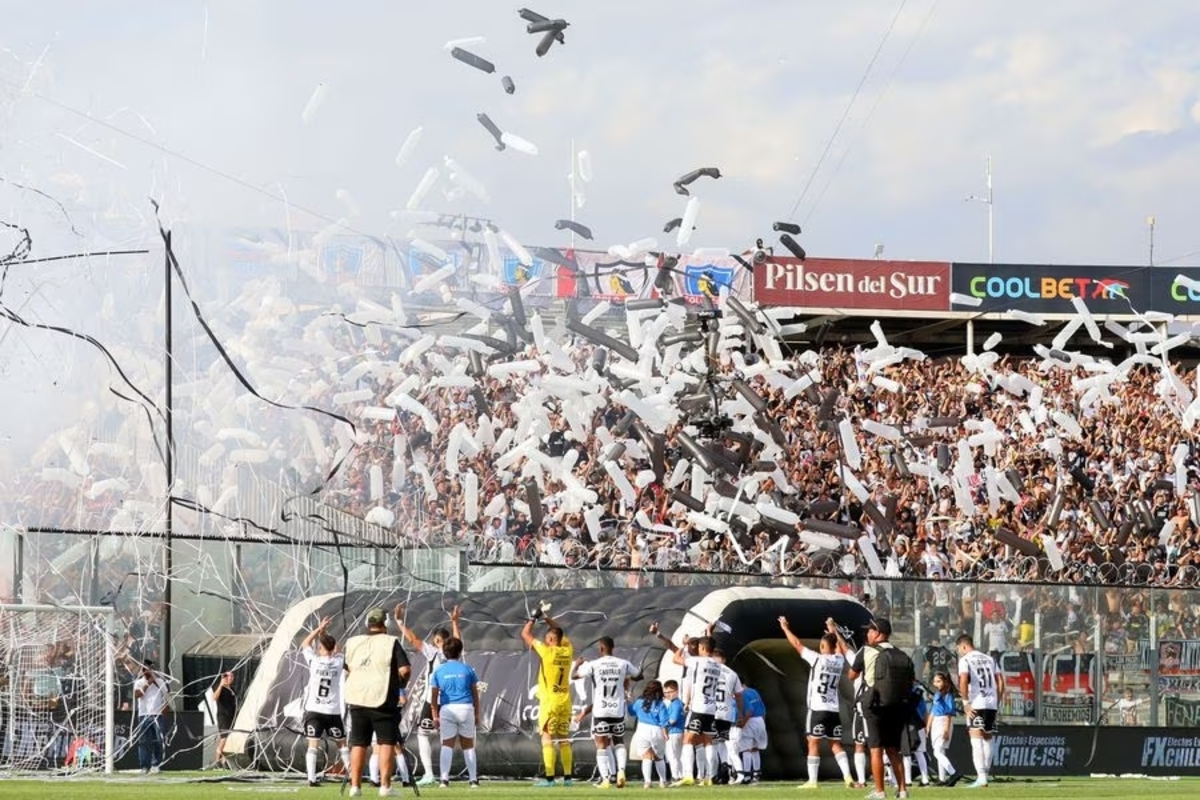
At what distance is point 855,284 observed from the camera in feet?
162

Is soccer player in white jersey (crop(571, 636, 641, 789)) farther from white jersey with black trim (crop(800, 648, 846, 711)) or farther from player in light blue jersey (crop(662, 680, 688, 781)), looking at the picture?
white jersey with black trim (crop(800, 648, 846, 711))

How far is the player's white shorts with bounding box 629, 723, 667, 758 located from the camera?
2047 centimetres

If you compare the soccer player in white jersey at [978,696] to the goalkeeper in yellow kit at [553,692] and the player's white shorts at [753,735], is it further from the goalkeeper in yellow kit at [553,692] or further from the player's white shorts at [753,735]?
the goalkeeper in yellow kit at [553,692]

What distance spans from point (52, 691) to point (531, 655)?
17.7 feet

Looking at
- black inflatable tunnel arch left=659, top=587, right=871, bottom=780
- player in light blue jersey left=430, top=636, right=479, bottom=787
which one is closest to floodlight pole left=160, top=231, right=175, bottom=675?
player in light blue jersey left=430, top=636, right=479, bottom=787

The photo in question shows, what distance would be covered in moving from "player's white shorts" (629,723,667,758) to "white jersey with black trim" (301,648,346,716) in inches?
124

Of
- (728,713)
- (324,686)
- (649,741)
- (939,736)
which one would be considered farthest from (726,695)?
(324,686)

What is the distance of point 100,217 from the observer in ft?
73.8

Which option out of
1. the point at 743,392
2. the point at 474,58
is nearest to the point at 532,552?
the point at 743,392

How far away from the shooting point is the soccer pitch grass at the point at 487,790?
17.3m

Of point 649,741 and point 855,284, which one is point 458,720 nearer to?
point 649,741

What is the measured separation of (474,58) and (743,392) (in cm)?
694

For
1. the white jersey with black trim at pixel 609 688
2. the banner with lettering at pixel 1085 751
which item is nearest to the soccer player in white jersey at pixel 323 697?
the white jersey with black trim at pixel 609 688

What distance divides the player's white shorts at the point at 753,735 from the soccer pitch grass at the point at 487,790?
0.48 meters
